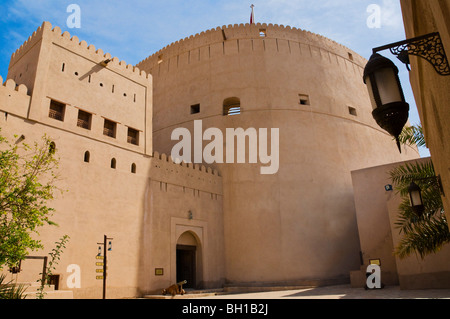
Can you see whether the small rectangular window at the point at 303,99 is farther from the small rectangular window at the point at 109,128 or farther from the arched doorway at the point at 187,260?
the small rectangular window at the point at 109,128

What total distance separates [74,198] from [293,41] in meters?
13.4

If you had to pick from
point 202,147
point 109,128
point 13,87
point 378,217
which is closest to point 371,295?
point 378,217

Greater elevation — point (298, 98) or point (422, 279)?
point (298, 98)

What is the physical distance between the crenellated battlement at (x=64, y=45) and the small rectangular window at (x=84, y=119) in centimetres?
196

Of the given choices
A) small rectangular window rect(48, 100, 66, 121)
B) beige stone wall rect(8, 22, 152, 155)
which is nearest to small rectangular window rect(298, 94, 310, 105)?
beige stone wall rect(8, 22, 152, 155)

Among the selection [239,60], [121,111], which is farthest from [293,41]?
[121,111]

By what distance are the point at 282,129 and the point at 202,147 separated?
12.2ft

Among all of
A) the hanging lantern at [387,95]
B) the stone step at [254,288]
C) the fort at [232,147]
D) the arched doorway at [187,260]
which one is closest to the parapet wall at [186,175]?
the fort at [232,147]

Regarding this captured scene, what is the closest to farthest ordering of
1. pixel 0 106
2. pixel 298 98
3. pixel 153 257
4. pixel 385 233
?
pixel 0 106
pixel 153 257
pixel 385 233
pixel 298 98

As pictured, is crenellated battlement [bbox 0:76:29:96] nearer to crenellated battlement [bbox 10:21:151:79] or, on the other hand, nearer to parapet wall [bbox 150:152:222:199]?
crenellated battlement [bbox 10:21:151:79]

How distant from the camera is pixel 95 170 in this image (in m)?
10.9

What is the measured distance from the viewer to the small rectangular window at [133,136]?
12.6 metres

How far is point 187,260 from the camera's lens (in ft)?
46.2
